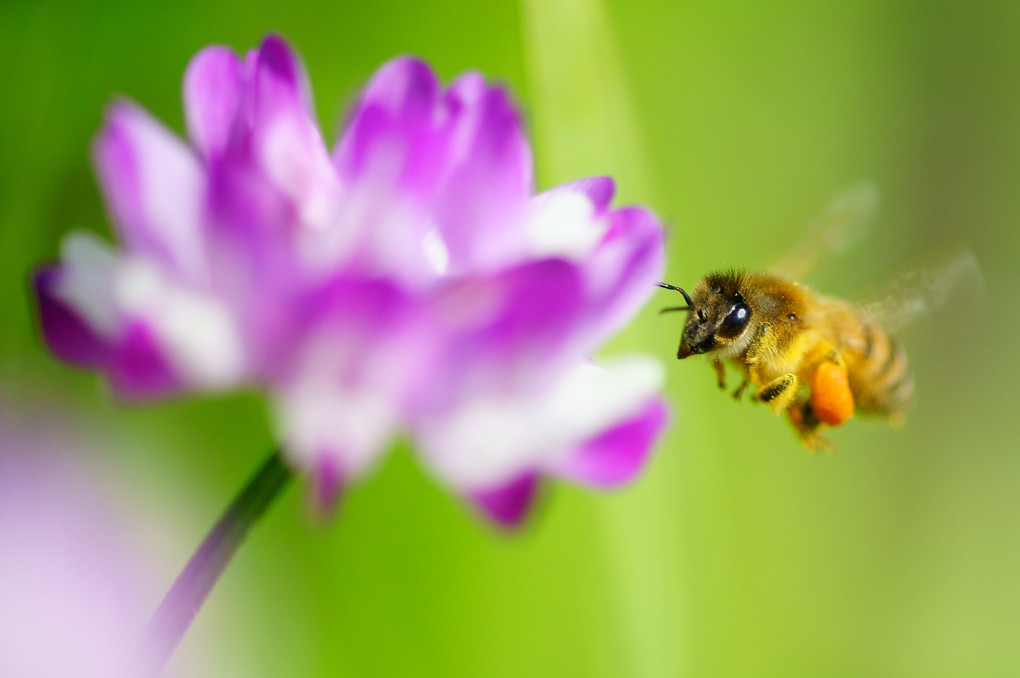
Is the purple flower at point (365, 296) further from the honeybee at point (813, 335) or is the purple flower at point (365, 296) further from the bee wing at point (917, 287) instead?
the bee wing at point (917, 287)

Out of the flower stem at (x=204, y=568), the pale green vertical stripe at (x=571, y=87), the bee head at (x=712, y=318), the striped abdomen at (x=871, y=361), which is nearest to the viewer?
the flower stem at (x=204, y=568)

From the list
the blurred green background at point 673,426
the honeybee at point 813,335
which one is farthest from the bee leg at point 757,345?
the blurred green background at point 673,426

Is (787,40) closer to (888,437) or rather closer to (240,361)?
(888,437)

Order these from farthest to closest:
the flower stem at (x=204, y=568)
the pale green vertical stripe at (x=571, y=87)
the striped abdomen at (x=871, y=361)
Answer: the pale green vertical stripe at (x=571, y=87)
the striped abdomen at (x=871, y=361)
the flower stem at (x=204, y=568)

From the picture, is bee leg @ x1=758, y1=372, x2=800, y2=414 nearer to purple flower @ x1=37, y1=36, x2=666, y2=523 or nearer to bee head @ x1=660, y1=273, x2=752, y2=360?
bee head @ x1=660, y1=273, x2=752, y2=360

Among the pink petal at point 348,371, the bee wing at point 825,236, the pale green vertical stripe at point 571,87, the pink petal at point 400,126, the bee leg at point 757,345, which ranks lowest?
the pink petal at point 348,371

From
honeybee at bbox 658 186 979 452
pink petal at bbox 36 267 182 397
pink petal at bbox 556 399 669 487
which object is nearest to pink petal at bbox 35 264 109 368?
pink petal at bbox 36 267 182 397
